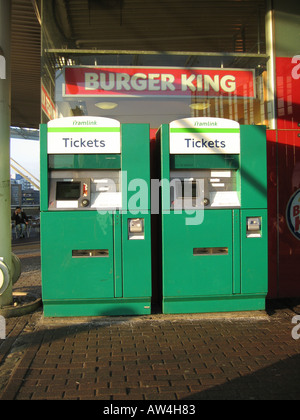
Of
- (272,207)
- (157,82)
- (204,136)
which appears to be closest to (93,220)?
Result: (204,136)

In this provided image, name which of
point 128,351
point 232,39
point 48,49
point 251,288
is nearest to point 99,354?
point 128,351

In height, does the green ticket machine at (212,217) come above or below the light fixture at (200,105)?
below

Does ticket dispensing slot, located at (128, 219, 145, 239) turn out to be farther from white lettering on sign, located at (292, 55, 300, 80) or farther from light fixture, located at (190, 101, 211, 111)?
white lettering on sign, located at (292, 55, 300, 80)

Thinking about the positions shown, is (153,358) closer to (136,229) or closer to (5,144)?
(136,229)

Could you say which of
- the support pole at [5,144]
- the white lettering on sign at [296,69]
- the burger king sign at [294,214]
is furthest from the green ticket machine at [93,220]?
the white lettering on sign at [296,69]

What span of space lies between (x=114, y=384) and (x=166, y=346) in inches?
35.2

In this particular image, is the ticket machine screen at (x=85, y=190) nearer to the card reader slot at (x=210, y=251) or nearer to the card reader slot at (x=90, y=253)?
the card reader slot at (x=90, y=253)

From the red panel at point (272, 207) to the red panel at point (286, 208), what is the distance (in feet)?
0.26

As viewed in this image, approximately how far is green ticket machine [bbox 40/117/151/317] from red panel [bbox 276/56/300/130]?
2264 mm

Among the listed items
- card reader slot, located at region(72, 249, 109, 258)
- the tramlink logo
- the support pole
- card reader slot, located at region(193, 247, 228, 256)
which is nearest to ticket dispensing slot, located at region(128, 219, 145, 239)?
card reader slot, located at region(72, 249, 109, 258)

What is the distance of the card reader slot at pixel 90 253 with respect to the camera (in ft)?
14.9

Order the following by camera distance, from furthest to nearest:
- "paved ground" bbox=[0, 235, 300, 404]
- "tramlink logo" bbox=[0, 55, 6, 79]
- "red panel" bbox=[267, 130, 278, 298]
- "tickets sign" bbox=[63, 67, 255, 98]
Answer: "tickets sign" bbox=[63, 67, 255, 98]
"red panel" bbox=[267, 130, 278, 298]
"tramlink logo" bbox=[0, 55, 6, 79]
"paved ground" bbox=[0, 235, 300, 404]

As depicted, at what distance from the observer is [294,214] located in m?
5.50

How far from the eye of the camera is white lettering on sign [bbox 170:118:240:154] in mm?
4594
